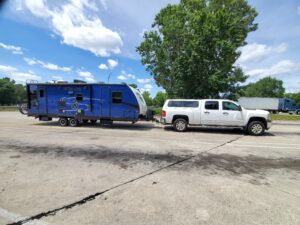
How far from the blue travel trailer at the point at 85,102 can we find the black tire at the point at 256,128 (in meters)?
6.44

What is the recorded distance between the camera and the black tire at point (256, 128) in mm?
11286

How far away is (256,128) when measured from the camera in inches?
445

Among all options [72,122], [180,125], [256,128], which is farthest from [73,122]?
[256,128]

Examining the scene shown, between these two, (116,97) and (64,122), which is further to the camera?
(64,122)

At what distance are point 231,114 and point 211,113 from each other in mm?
1149

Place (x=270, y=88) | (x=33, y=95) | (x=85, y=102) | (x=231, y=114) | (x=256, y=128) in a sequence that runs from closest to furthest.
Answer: (x=256, y=128), (x=231, y=114), (x=85, y=102), (x=33, y=95), (x=270, y=88)

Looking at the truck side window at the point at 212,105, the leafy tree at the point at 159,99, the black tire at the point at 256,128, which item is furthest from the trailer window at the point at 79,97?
the leafy tree at the point at 159,99

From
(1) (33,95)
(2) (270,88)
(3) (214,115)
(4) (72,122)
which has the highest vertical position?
(2) (270,88)

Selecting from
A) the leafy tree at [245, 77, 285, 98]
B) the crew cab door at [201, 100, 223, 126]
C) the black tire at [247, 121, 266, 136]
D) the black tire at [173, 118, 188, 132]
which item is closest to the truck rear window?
the crew cab door at [201, 100, 223, 126]

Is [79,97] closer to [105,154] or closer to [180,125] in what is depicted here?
[180,125]

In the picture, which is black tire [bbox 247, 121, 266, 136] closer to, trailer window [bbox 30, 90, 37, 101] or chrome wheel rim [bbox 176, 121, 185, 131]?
chrome wheel rim [bbox 176, 121, 185, 131]

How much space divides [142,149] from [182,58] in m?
14.8

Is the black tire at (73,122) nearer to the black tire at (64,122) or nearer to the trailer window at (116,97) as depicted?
the black tire at (64,122)

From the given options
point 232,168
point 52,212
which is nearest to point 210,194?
point 232,168
